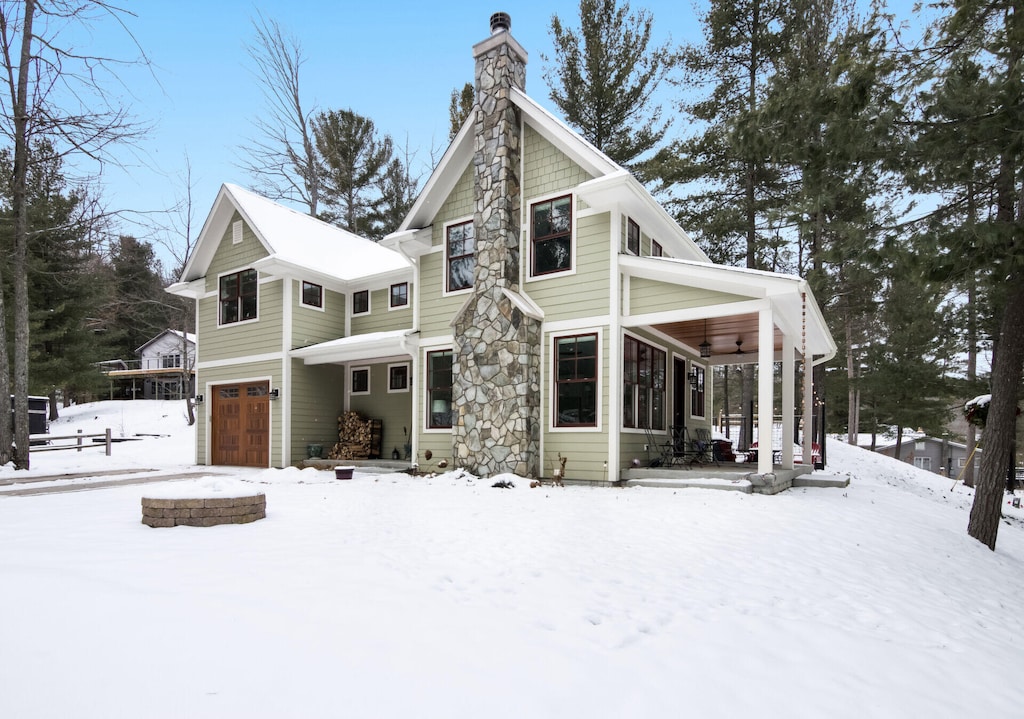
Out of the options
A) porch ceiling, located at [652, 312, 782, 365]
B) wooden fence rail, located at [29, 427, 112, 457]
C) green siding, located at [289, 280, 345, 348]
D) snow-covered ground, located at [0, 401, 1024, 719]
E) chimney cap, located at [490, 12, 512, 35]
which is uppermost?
chimney cap, located at [490, 12, 512, 35]

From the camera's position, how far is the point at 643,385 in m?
11.1

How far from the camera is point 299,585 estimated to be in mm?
4016

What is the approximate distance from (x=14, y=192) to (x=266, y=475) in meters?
7.76

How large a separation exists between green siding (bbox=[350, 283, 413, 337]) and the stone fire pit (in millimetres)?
8202

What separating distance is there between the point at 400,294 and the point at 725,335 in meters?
7.72

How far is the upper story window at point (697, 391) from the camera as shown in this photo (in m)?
14.2

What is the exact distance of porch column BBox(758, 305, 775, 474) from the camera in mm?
8734

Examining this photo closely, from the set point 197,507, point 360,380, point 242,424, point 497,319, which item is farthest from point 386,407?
point 197,507

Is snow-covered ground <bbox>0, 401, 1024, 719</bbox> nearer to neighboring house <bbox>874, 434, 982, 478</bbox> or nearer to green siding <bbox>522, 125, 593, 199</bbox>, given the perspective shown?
green siding <bbox>522, 125, 593, 199</bbox>

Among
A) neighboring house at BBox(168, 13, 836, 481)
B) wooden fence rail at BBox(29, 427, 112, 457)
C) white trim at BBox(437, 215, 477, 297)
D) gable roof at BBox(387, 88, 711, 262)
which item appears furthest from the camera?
wooden fence rail at BBox(29, 427, 112, 457)

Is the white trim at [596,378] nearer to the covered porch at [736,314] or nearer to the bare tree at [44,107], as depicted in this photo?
the covered porch at [736,314]

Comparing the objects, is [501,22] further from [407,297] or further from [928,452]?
[928,452]

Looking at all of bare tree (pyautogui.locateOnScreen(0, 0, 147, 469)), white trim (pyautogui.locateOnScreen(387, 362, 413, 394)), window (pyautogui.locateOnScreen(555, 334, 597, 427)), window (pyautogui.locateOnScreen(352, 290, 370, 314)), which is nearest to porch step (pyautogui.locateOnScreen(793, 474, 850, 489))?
window (pyautogui.locateOnScreen(555, 334, 597, 427))

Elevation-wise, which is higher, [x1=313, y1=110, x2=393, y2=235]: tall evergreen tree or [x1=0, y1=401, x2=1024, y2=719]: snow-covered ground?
[x1=313, y1=110, x2=393, y2=235]: tall evergreen tree
